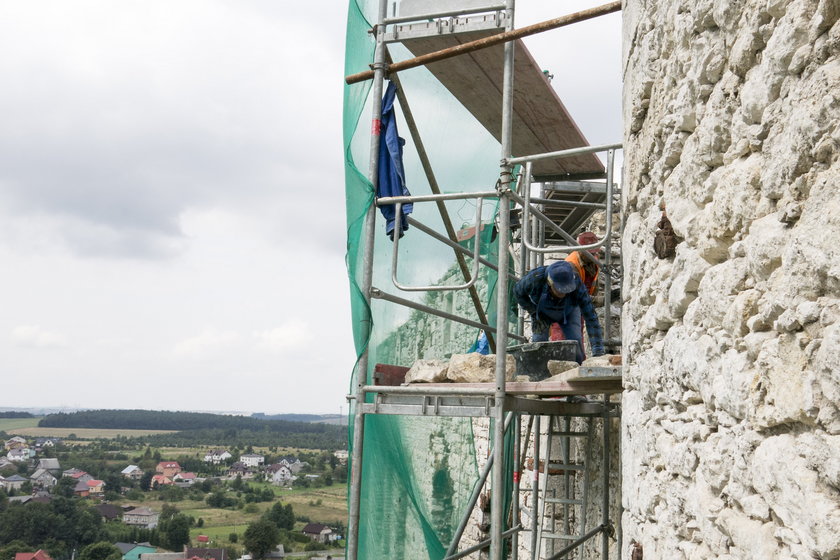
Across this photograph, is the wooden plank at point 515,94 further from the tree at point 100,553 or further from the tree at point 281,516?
the tree at point 281,516

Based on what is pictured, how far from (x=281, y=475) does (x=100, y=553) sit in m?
19.6

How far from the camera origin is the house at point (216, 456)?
59.5 m

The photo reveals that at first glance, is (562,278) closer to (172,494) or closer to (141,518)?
(141,518)

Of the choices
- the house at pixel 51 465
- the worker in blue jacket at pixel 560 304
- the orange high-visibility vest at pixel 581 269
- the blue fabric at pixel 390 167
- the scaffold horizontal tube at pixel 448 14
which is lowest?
the house at pixel 51 465

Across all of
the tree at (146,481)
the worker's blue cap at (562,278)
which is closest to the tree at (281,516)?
the tree at (146,481)

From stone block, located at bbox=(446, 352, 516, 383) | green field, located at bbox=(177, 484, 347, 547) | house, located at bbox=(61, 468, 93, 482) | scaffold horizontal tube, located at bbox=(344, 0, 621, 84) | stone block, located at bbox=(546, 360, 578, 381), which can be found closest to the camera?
stone block, located at bbox=(546, 360, 578, 381)

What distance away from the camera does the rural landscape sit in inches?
1432

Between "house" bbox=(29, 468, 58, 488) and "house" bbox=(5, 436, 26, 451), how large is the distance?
522 inches

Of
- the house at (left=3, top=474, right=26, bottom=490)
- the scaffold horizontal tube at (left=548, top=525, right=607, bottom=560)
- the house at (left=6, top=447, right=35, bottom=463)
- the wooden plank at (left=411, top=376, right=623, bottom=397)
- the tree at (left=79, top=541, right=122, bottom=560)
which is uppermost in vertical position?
the wooden plank at (left=411, top=376, right=623, bottom=397)

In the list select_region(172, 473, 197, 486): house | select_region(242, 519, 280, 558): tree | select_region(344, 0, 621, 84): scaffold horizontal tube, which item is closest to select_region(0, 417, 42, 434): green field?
select_region(172, 473, 197, 486): house

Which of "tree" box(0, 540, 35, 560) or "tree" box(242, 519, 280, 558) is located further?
"tree" box(242, 519, 280, 558)

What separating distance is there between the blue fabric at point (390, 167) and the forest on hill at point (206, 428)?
66.0 metres

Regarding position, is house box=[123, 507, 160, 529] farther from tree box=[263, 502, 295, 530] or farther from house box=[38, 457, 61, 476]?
house box=[38, 457, 61, 476]

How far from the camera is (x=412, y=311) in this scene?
183 inches
